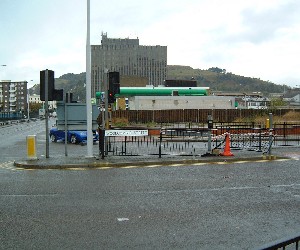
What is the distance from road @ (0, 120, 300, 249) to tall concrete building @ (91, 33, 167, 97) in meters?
136

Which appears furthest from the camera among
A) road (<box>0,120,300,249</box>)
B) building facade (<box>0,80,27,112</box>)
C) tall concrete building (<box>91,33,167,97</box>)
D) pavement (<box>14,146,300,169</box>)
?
building facade (<box>0,80,27,112</box>)

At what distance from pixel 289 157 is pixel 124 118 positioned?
42.1m

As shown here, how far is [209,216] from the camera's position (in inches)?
341

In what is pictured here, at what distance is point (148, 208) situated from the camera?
9281mm

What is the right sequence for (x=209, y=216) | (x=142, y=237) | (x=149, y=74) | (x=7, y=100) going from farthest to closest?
1. (x=7, y=100)
2. (x=149, y=74)
3. (x=209, y=216)
4. (x=142, y=237)

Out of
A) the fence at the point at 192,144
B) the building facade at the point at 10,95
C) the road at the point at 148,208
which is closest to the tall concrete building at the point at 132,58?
the building facade at the point at 10,95


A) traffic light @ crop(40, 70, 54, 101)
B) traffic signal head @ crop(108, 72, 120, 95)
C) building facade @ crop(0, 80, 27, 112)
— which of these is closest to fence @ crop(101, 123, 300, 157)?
traffic signal head @ crop(108, 72, 120, 95)

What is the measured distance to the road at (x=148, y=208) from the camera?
7.13 m

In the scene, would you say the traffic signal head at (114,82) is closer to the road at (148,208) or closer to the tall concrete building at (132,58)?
the road at (148,208)

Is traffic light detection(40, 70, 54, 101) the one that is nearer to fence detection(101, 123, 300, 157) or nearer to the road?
fence detection(101, 123, 300, 157)

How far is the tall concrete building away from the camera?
159500mm

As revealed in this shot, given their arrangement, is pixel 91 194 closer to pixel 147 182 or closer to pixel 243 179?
pixel 147 182

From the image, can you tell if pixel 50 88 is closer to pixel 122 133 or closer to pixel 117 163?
pixel 122 133

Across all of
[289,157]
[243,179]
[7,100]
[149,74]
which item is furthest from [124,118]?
[7,100]
